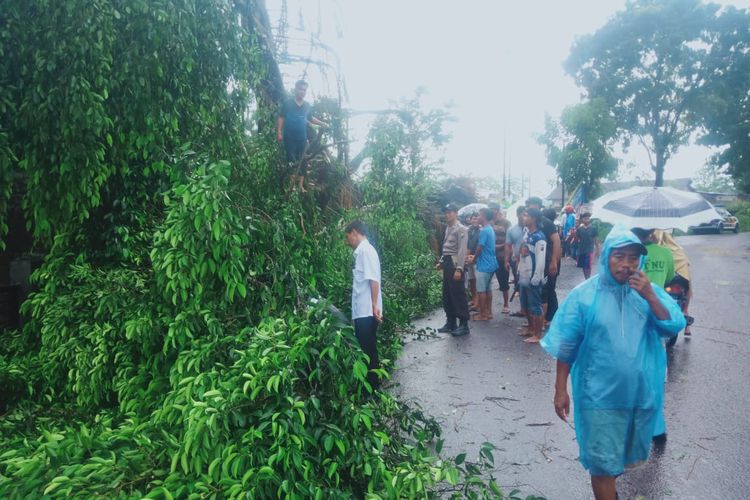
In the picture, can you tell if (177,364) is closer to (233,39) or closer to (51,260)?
(51,260)

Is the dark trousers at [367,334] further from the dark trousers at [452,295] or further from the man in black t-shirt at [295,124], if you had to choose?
the dark trousers at [452,295]

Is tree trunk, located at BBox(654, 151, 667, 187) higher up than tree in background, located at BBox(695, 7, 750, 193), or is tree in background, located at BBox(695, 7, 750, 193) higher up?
tree in background, located at BBox(695, 7, 750, 193)

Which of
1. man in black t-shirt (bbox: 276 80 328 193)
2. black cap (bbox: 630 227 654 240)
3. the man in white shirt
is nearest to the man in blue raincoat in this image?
black cap (bbox: 630 227 654 240)

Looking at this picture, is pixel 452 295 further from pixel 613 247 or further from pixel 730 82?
pixel 730 82

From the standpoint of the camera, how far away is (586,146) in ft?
82.9

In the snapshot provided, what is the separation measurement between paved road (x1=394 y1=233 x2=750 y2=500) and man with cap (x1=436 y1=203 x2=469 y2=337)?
0.29 metres

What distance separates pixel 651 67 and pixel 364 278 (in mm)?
29016

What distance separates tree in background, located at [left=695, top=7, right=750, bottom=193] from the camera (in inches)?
1053

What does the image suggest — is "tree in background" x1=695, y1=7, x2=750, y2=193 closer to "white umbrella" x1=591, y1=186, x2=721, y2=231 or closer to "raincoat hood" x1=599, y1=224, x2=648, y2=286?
"white umbrella" x1=591, y1=186, x2=721, y2=231

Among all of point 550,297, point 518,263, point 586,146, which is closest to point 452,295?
point 518,263

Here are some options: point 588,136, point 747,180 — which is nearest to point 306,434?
point 588,136

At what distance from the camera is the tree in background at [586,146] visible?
82.6ft

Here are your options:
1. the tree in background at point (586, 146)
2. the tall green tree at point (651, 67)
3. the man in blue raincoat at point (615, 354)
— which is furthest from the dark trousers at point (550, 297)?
the tall green tree at point (651, 67)

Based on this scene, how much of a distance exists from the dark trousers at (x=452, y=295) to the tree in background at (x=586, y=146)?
19.7 m
